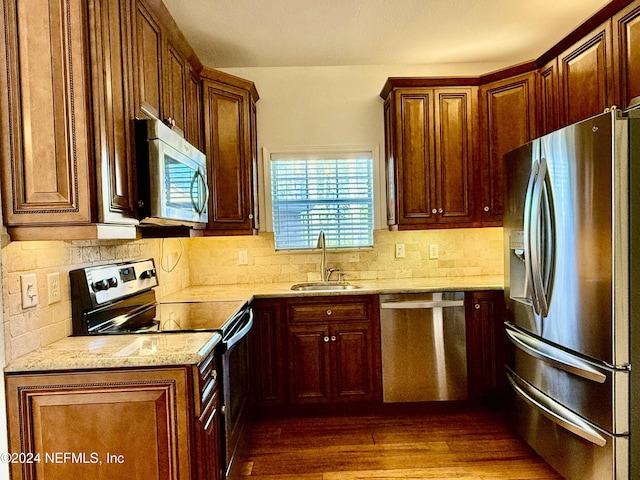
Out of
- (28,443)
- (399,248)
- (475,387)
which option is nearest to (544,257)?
(475,387)

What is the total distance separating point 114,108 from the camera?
4.78 feet

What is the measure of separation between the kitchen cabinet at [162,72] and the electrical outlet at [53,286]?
2.33 ft

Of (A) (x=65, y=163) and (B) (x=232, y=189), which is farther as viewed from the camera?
(B) (x=232, y=189)

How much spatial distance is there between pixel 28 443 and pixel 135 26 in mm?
1584

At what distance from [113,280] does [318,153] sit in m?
1.84

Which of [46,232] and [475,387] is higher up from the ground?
[46,232]

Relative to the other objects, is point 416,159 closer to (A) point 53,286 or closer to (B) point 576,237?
(B) point 576,237

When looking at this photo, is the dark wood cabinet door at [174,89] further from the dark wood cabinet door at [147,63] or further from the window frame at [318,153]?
the window frame at [318,153]

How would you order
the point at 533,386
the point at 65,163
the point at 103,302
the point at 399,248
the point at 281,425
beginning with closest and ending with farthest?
the point at 65,163, the point at 103,302, the point at 533,386, the point at 281,425, the point at 399,248

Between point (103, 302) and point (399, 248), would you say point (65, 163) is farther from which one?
point (399, 248)

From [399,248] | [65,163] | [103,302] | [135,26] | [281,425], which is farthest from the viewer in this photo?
[399,248]

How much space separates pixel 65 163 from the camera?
53.3 inches

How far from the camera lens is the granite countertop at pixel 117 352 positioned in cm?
138

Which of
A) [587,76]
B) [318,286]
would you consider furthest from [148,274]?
[587,76]
